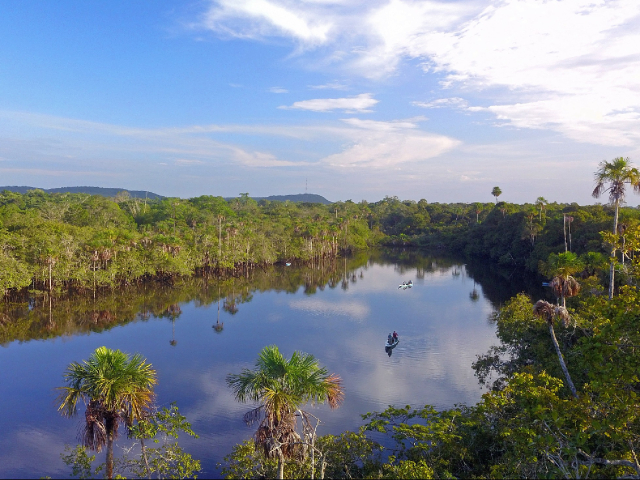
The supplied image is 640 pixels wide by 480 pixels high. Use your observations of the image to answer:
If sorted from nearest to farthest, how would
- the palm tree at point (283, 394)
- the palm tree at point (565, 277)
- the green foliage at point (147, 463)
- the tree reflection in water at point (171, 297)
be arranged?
the palm tree at point (283, 394)
the green foliage at point (147, 463)
the palm tree at point (565, 277)
the tree reflection in water at point (171, 297)

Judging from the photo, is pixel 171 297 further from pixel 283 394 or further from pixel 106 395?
pixel 283 394

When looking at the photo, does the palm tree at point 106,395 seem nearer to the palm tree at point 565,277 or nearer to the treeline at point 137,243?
the palm tree at point 565,277

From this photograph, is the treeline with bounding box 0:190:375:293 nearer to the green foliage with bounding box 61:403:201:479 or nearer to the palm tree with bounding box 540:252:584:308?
the green foliage with bounding box 61:403:201:479

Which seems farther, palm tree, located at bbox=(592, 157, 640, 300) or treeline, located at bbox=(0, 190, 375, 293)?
treeline, located at bbox=(0, 190, 375, 293)

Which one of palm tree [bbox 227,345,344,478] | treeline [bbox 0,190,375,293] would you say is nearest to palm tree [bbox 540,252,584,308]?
palm tree [bbox 227,345,344,478]

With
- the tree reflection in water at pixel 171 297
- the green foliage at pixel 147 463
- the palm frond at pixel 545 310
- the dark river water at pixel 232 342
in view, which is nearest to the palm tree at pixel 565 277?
the palm frond at pixel 545 310

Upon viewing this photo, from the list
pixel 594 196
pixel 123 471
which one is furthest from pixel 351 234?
pixel 123 471

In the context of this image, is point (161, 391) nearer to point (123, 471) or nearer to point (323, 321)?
point (123, 471)
